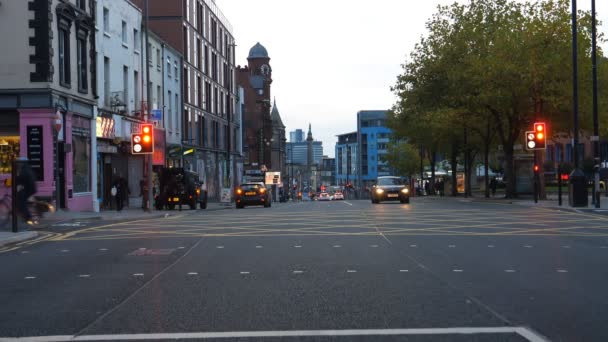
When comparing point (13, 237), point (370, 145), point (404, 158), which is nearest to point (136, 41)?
point (13, 237)

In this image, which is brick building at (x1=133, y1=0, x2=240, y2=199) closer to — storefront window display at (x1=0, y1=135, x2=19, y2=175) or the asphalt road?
storefront window display at (x1=0, y1=135, x2=19, y2=175)

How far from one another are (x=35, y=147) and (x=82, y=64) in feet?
18.8

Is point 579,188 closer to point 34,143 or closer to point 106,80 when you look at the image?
point 34,143

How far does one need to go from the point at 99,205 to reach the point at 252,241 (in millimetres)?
21603

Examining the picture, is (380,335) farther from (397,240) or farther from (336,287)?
(397,240)

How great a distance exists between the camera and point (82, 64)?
33.2m

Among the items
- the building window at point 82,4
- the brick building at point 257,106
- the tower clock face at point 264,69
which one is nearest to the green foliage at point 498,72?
the building window at point 82,4

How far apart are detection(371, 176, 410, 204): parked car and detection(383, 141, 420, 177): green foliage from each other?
205ft

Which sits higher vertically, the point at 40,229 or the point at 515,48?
the point at 515,48

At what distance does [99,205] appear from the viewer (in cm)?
3584

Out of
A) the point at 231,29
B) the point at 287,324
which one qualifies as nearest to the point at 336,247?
the point at 287,324

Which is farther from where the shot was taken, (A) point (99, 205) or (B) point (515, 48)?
(B) point (515, 48)

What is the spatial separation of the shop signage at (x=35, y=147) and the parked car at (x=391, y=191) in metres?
18.0

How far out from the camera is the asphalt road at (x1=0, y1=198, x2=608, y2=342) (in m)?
6.81
